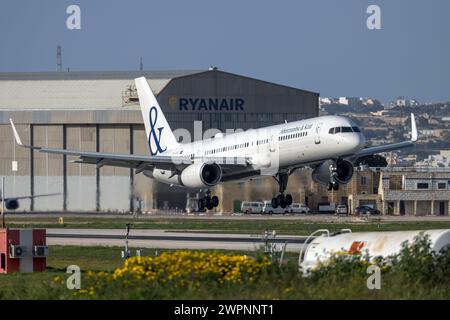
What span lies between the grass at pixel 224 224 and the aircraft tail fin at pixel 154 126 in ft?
18.9

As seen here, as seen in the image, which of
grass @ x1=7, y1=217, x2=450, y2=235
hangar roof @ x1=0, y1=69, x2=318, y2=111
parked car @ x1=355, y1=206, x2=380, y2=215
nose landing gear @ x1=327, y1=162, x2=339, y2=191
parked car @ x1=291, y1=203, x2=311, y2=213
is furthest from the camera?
hangar roof @ x1=0, y1=69, x2=318, y2=111

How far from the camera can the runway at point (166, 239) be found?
59.1 m

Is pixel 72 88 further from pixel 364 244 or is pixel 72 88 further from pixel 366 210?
pixel 364 244

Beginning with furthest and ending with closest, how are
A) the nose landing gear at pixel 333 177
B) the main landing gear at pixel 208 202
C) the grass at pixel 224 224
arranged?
the main landing gear at pixel 208 202 < the grass at pixel 224 224 < the nose landing gear at pixel 333 177

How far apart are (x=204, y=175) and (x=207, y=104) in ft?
187

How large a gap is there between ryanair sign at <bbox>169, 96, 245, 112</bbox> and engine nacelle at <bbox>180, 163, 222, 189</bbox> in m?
55.2

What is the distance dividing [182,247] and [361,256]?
26699mm

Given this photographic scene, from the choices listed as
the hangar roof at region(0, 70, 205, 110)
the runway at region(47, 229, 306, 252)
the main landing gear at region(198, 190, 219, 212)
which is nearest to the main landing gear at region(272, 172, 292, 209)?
the main landing gear at region(198, 190, 219, 212)

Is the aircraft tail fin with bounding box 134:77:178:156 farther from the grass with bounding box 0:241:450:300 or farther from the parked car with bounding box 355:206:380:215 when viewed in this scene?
the grass with bounding box 0:241:450:300

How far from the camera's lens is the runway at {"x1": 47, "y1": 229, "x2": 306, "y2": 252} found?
59125mm

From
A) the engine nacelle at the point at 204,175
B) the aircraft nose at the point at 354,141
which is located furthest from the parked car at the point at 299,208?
the aircraft nose at the point at 354,141

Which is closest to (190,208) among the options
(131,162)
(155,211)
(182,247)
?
(155,211)

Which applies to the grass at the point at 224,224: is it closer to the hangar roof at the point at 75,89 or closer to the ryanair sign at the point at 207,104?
the ryanair sign at the point at 207,104
